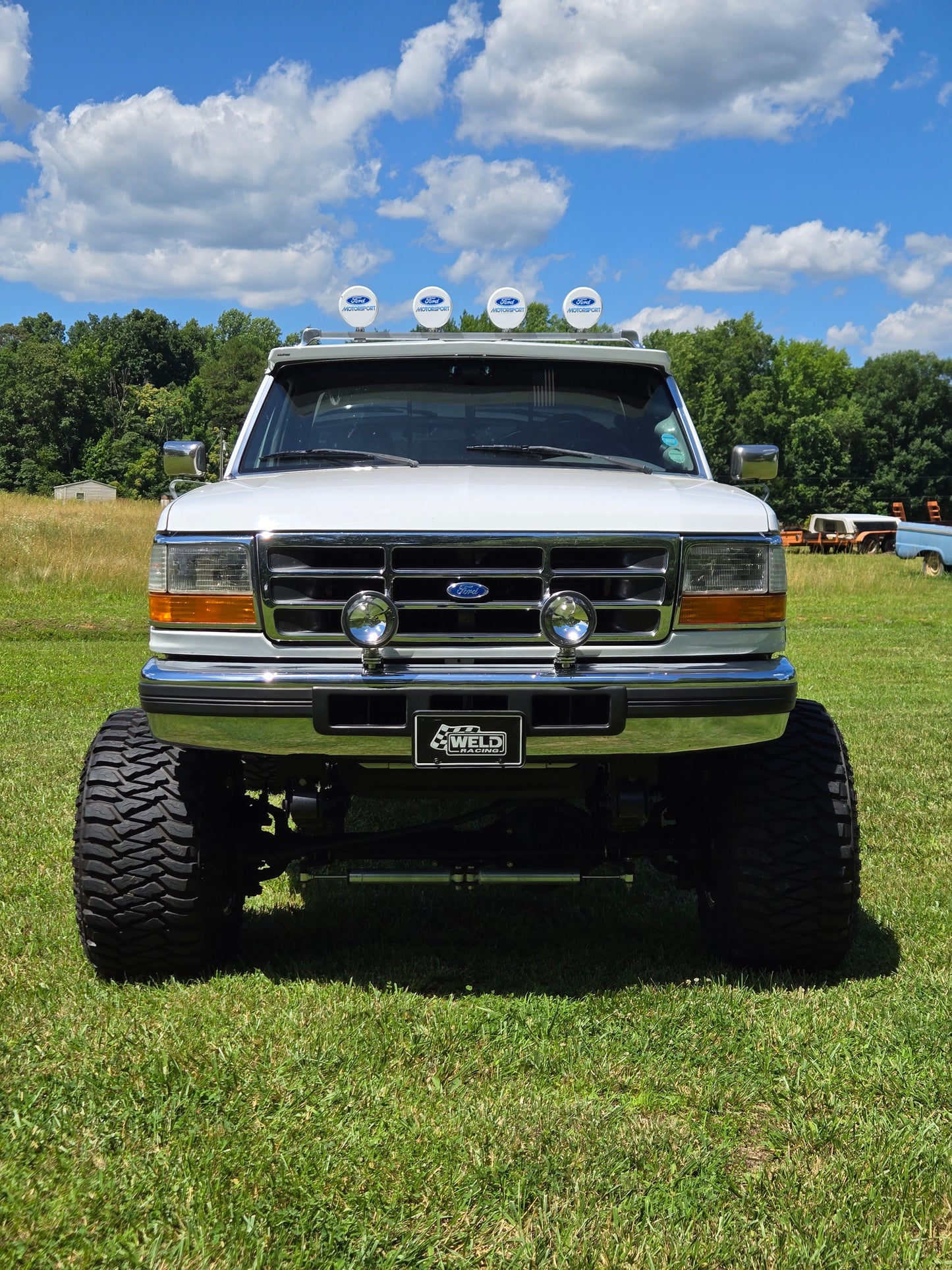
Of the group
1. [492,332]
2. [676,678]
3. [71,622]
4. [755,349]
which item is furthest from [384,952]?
[755,349]

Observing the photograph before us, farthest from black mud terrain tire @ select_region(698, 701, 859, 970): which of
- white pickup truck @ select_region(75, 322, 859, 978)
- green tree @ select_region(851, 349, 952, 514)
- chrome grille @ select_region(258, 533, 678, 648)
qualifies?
green tree @ select_region(851, 349, 952, 514)

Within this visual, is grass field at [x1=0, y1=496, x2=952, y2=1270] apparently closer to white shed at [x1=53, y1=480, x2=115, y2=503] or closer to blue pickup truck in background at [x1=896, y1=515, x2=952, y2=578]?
blue pickup truck in background at [x1=896, y1=515, x2=952, y2=578]

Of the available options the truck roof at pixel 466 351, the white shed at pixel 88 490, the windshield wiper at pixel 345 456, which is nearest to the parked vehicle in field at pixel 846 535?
the white shed at pixel 88 490

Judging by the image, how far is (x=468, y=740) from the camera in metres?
3.26

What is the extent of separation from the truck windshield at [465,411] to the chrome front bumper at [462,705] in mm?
1190

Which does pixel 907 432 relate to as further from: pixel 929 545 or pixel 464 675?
pixel 464 675

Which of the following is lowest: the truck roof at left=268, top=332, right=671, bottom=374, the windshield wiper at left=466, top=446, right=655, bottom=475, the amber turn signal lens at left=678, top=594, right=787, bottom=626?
the amber turn signal lens at left=678, top=594, right=787, bottom=626

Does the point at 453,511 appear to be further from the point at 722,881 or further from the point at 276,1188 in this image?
the point at 276,1188

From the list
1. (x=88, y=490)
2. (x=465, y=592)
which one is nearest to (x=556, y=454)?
(x=465, y=592)

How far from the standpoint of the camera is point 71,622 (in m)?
15.7

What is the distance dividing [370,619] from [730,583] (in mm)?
1002

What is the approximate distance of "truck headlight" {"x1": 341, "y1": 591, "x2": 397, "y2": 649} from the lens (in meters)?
3.27

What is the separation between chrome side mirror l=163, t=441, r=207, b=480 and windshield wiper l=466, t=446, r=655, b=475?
118cm

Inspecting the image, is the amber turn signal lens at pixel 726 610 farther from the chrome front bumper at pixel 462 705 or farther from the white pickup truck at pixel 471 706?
the chrome front bumper at pixel 462 705
